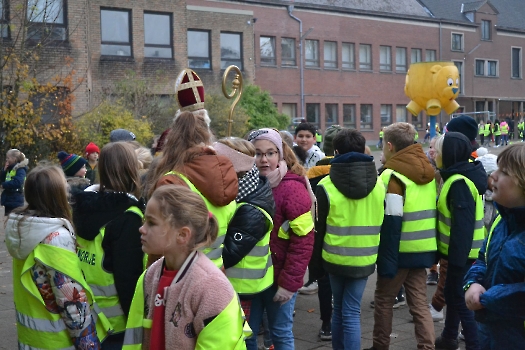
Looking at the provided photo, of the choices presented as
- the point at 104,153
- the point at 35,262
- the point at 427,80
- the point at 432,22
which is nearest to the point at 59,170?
the point at 104,153

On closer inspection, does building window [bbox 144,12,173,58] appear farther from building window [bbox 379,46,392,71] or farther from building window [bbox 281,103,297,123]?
building window [bbox 379,46,392,71]

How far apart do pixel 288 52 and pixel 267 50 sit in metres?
1.93

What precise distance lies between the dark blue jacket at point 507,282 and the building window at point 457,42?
54.0m

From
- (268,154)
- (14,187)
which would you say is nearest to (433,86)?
(14,187)

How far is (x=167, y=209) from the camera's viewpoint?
2.79 m

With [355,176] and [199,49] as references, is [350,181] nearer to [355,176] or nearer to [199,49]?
[355,176]

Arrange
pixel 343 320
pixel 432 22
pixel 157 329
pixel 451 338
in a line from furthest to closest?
pixel 432 22, pixel 451 338, pixel 343 320, pixel 157 329

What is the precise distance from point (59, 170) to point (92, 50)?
90.9 feet

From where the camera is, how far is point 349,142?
525 cm

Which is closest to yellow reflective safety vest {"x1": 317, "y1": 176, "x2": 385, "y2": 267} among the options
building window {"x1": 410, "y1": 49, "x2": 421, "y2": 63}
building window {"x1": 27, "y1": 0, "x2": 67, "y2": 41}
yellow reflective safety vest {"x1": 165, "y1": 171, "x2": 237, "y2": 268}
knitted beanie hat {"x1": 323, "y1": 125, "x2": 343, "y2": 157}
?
yellow reflective safety vest {"x1": 165, "y1": 171, "x2": 237, "y2": 268}

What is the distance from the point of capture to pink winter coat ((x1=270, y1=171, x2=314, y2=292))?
15.2 feet

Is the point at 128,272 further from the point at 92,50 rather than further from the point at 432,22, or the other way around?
the point at 432,22

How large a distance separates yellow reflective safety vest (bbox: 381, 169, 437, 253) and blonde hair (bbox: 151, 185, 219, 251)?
9.48 ft

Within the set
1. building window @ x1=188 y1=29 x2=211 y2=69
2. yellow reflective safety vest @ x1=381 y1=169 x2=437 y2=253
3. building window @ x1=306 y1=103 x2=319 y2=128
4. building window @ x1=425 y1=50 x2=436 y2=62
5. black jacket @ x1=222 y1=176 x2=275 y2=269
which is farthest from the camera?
building window @ x1=425 y1=50 x2=436 y2=62
